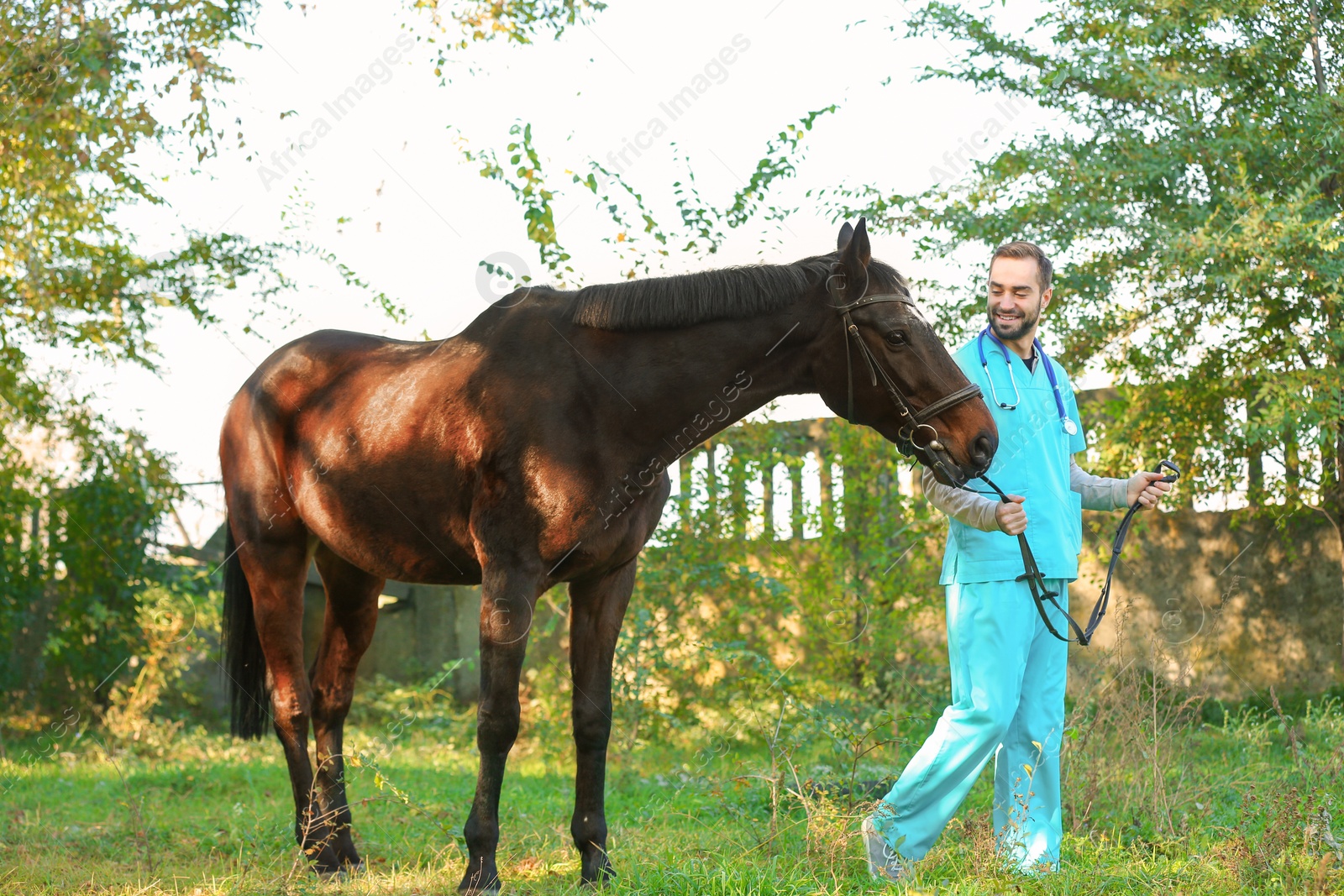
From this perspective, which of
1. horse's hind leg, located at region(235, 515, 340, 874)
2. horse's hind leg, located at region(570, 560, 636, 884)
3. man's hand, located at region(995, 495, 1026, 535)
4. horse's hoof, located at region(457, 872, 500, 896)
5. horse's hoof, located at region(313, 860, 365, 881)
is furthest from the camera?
horse's hind leg, located at region(235, 515, 340, 874)

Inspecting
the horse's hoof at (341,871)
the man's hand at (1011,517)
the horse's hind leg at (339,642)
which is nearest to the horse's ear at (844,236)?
the man's hand at (1011,517)

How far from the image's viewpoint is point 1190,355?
23.3 feet

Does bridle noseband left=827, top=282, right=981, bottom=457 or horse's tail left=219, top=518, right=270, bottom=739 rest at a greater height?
bridle noseband left=827, top=282, right=981, bottom=457

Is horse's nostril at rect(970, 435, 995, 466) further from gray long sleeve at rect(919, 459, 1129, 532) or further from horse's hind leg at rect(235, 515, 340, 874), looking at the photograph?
horse's hind leg at rect(235, 515, 340, 874)

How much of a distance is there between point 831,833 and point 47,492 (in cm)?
748

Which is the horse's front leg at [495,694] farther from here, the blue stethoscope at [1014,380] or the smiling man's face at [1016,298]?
the smiling man's face at [1016,298]

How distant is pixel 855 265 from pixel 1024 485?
0.89 m

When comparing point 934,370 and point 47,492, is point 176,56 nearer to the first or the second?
point 47,492

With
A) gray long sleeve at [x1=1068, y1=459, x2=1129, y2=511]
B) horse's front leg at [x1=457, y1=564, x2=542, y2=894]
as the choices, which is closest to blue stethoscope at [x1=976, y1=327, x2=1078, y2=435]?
gray long sleeve at [x1=1068, y1=459, x2=1129, y2=511]

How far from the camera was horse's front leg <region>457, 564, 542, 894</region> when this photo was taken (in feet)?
11.0

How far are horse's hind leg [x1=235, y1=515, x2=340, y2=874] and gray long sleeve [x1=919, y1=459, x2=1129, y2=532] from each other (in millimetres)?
2588

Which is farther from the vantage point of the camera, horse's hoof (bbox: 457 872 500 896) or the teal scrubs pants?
horse's hoof (bbox: 457 872 500 896)

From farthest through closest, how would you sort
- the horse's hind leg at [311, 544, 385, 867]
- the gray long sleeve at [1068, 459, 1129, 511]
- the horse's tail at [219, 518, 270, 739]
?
the horse's tail at [219, 518, 270, 739] < the horse's hind leg at [311, 544, 385, 867] < the gray long sleeve at [1068, 459, 1129, 511]

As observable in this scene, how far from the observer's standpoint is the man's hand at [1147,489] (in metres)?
3.23
